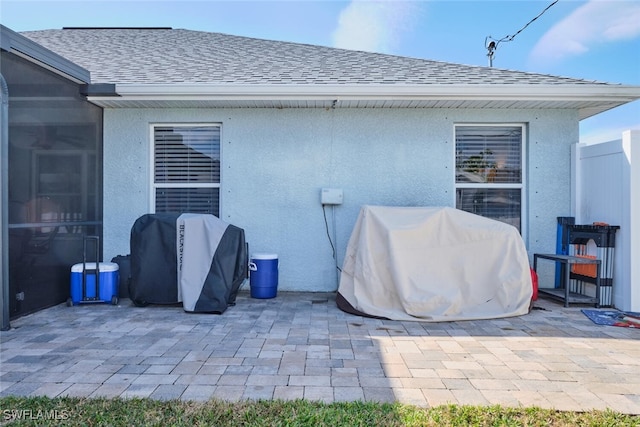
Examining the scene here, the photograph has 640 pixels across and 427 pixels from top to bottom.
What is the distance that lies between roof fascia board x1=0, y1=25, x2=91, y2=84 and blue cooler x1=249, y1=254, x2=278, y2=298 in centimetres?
330

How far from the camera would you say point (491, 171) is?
560 centimetres

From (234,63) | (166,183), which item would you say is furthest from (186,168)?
(234,63)

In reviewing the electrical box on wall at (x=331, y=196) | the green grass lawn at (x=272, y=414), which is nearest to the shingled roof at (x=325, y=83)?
the electrical box on wall at (x=331, y=196)

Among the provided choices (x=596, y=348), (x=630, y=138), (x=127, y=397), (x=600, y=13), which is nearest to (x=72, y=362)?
(x=127, y=397)

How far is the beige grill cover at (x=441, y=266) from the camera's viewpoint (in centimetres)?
429

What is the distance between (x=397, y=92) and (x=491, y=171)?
6.47ft

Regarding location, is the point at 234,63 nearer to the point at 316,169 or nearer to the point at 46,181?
the point at 316,169

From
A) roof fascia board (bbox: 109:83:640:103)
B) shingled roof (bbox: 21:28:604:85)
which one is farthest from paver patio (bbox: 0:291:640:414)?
shingled roof (bbox: 21:28:604:85)

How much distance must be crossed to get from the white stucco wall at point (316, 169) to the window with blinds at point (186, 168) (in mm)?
163

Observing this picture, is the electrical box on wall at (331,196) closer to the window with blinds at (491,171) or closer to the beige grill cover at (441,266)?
the beige grill cover at (441,266)

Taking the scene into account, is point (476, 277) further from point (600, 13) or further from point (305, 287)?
point (600, 13)

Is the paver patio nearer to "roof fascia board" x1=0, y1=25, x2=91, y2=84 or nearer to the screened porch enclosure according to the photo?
the screened porch enclosure

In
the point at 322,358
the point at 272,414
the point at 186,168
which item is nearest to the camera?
the point at 272,414

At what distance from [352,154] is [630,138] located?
135 inches
